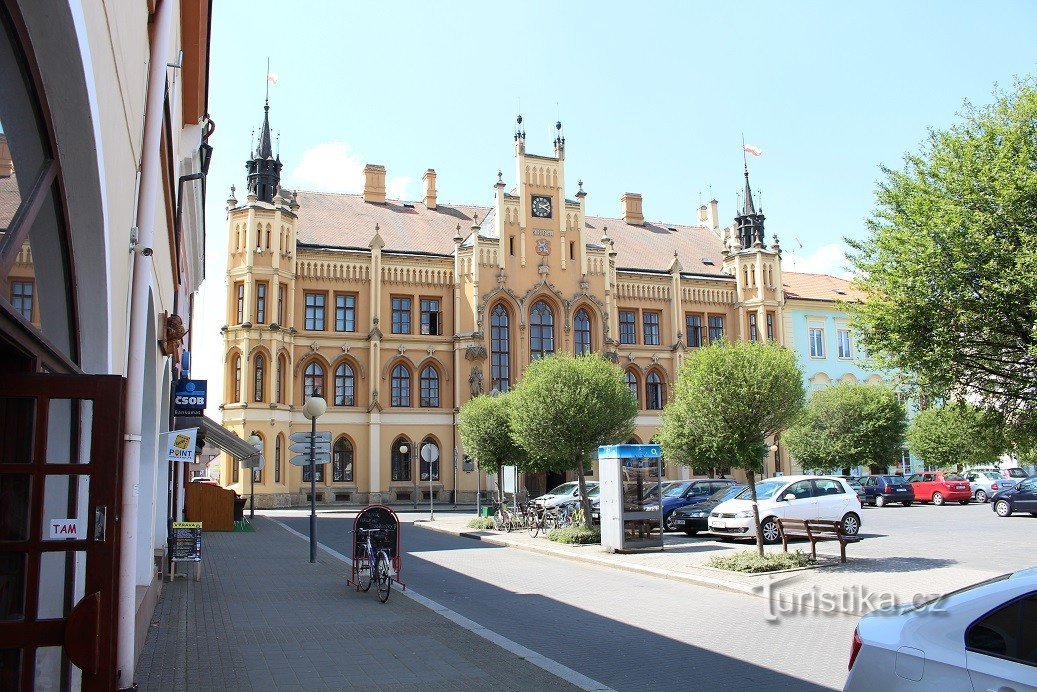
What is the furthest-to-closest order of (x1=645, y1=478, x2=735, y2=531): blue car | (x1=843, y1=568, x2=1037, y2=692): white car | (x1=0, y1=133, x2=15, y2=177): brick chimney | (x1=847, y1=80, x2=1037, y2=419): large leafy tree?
1. (x1=645, y1=478, x2=735, y2=531): blue car
2. (x1=847, y1=80, x2=1037, y2=419): large leafy tree
3. (x1=843, y1=568, x2=1037, y2=692): white car
4. (x1=0, y1=133, x2=15, y2=177): brick chimney

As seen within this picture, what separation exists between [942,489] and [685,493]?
18551 mm

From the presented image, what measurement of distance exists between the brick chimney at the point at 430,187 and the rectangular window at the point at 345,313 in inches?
434

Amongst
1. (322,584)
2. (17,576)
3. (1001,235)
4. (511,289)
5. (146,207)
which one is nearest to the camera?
(17,576)

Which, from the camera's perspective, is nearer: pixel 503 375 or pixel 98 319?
pixel 98 319

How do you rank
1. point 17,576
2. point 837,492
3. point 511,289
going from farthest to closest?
point 511,289
point 837,492
point 17,576

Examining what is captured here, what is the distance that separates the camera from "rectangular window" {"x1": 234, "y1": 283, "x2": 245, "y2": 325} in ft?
144

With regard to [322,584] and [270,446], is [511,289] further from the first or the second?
[322,584]

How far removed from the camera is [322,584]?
596 inches

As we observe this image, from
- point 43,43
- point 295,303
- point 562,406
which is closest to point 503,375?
point 295,303

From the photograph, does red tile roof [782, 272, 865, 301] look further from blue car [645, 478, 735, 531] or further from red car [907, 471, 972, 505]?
blue car [645, 478, 735, 531]

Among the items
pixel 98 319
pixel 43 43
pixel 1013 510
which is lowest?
pixel 1013 510

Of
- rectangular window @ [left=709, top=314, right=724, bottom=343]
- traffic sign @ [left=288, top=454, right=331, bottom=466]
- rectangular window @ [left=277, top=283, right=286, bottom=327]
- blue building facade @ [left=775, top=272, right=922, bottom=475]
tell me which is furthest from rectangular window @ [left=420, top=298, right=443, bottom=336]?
traffic sign @ [left=288, top=454, right=331, bottom=466]

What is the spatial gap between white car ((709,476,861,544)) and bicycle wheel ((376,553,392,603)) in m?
11.1

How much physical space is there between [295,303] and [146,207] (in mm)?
40251
